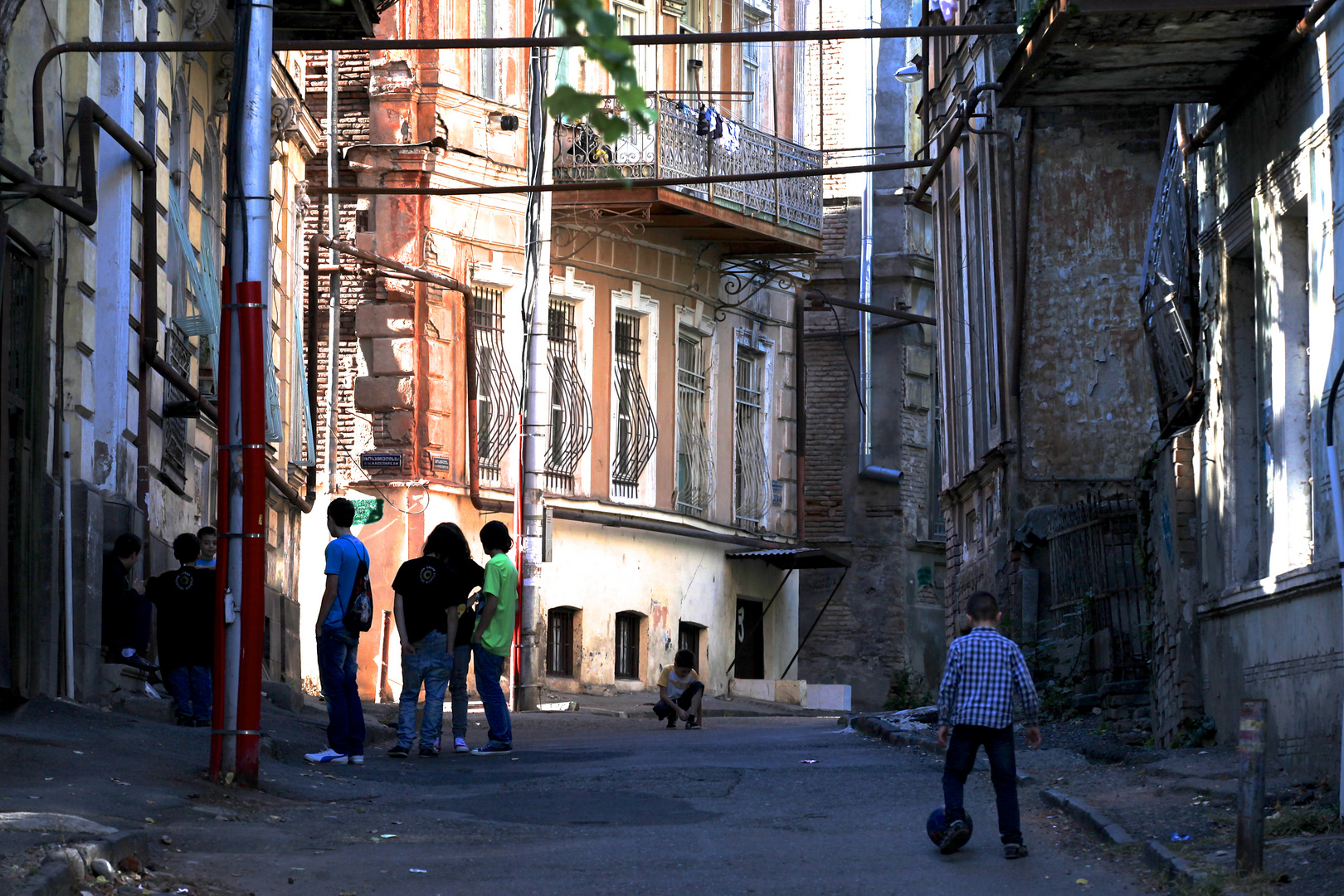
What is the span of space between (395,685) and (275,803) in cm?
1414

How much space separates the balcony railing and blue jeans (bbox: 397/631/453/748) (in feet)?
37.6

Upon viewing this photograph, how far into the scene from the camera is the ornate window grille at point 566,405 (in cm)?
2531

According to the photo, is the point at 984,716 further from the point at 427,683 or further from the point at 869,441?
the point at 869,441

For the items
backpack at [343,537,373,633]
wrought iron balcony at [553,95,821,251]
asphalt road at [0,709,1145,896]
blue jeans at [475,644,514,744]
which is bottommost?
asphalt road at [0,709,1145,896]

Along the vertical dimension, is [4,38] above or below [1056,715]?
above

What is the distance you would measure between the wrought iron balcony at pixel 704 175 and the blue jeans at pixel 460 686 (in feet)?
35.9

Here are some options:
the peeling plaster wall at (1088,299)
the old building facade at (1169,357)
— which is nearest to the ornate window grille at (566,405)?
the old building facade at (1169,357)

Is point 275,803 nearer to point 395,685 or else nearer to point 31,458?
point 31,458

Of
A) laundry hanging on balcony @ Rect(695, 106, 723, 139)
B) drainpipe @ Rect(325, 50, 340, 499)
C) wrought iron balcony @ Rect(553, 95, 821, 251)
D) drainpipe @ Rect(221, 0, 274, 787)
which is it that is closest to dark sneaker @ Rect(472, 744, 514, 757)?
drainpipe @ Rect(221, 0, 274, 787)

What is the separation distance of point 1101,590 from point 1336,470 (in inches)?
Result: 286

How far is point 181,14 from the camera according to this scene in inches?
642

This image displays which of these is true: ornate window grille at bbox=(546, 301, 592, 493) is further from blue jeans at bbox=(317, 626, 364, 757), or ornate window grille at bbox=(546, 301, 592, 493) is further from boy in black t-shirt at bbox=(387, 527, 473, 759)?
blue jeans at bbox=(317, 626, 364, 757)

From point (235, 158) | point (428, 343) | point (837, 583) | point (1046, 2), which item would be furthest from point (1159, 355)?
point (837, 583)

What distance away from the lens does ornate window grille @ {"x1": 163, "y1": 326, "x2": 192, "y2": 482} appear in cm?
1572
